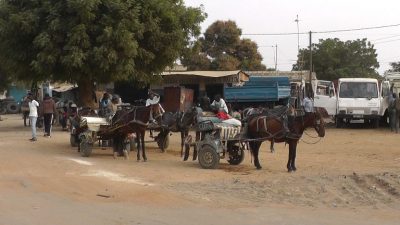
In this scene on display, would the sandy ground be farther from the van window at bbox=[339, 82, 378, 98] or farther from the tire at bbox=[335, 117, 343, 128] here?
the tire at bbox=[335, 117, 343, 128]

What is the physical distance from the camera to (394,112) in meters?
24.7

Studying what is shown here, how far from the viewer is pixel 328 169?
12844mm

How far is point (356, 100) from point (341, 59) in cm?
3425

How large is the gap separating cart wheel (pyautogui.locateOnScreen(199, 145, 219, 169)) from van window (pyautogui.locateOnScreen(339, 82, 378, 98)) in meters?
14.6

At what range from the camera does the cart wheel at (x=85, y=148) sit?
1565 cm

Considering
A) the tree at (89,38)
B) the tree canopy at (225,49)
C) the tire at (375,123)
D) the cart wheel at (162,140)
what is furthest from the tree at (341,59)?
the cart wheel at (162,140)

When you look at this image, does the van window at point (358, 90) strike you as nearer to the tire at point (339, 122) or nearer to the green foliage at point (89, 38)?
the tire at point (339, 122)

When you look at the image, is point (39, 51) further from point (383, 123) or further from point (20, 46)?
point (383, 123)

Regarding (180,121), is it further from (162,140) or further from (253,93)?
(253,93)

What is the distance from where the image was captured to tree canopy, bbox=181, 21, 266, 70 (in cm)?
4909

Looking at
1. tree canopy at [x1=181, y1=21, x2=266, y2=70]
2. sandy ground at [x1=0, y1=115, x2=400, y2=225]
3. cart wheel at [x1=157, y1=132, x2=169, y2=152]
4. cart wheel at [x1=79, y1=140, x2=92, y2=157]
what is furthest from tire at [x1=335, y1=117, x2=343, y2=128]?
tree canopy at [x1=181, y1=21, x2=266, y2=70]

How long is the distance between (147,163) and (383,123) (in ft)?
58.1

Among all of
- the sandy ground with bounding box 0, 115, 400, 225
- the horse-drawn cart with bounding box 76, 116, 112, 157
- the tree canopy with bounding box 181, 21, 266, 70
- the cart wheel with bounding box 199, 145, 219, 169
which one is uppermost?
the tree canopy with bounding box 181, 21, 266, 70

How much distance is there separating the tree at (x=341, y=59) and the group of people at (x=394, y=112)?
3125 cm
